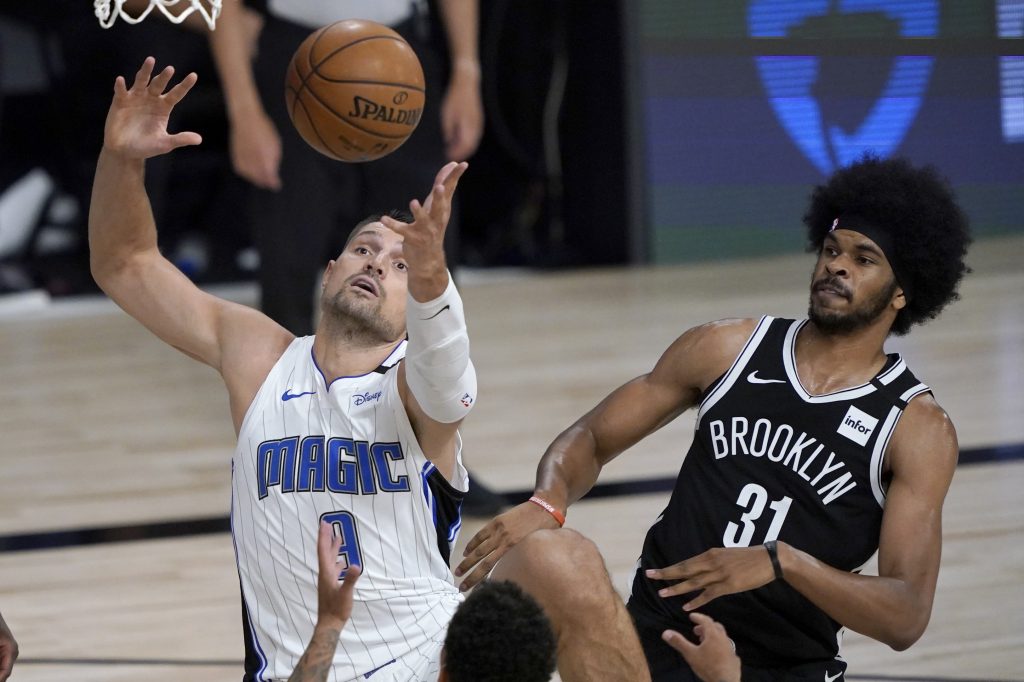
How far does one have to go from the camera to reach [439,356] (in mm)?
2719

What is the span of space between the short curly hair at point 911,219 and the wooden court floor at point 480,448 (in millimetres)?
969

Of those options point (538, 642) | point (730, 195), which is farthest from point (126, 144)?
point (730, 195)

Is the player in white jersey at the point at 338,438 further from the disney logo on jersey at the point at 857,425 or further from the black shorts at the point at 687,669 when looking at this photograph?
the disney logo on jersey at the point at 857,425

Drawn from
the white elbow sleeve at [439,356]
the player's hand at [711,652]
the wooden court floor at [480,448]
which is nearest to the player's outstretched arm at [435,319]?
the white elbow sleeve at [439,356]

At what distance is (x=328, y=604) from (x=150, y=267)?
3.90ft

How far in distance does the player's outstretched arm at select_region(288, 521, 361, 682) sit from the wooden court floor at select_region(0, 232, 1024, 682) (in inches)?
55.4

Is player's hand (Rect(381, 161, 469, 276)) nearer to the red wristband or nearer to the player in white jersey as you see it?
the player in white jersey

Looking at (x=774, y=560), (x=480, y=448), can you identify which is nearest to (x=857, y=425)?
(x=774, y=560)

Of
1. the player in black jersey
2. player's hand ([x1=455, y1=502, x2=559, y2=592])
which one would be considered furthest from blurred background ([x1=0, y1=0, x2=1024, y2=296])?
player's hand ([x1=455, y1=502, x2=559, y2=592])

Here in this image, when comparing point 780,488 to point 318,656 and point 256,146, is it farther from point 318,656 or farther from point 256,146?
point 256,146

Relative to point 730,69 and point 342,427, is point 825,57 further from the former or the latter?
point 342,427

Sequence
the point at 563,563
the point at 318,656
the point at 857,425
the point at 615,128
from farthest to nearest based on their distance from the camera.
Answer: the point at 615,128
the point at 857,425
the point at 563,563
the point at 318,656

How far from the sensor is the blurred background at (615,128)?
1005 centimetres

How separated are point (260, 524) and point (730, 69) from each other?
8.41 metres
